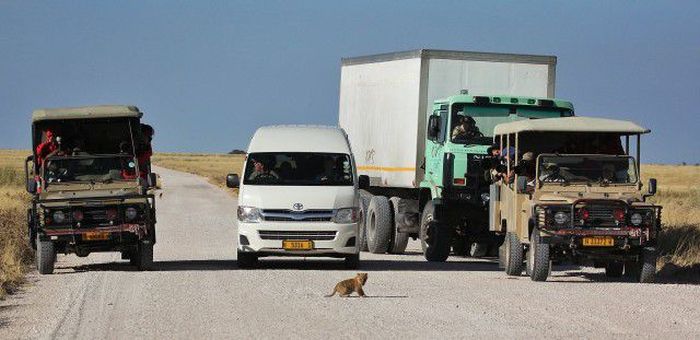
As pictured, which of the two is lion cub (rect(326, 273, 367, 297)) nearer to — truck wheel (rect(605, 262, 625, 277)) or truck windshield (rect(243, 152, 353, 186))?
truck windshield (rect(243, 152, 353, 186))

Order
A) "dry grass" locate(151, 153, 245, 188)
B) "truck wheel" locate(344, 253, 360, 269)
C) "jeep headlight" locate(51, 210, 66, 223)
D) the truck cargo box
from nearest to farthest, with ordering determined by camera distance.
Result: "jeep headlight" locate(51, 210, 66, 223), "truck wheel" locate(344, 253, 360, 269), the truck cargo box, "dry grass" locate(151, 153, 245, 188)

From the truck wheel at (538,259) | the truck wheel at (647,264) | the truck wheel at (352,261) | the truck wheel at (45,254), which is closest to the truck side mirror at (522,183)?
the truck wheel at (538,259)

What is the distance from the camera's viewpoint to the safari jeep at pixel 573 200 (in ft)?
65.7

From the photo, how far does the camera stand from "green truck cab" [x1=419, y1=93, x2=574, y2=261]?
81.6 feet

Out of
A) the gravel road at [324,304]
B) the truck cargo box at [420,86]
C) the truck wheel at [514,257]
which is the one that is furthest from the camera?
the truck cargo box at [420,86]

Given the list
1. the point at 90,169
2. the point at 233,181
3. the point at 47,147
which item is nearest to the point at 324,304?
the point at 233,181

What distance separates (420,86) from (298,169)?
4.82m

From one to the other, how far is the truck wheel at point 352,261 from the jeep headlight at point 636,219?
443cm

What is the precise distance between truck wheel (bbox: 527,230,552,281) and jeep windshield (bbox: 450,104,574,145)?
15.3 ft

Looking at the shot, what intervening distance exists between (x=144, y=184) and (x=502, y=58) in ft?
26.2

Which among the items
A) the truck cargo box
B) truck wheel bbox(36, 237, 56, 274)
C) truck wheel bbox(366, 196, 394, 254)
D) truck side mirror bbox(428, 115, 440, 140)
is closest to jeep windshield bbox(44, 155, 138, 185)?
truck wheel bbox(36, 237, 56, 274)

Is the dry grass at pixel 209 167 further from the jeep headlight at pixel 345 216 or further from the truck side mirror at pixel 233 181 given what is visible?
the jeep headlight at pixel 345 216

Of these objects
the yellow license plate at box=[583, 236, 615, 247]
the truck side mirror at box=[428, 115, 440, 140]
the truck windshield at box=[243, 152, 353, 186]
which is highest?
the truck side mirror at box=[428, 115, 440, 140]

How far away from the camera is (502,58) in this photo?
2695cm
